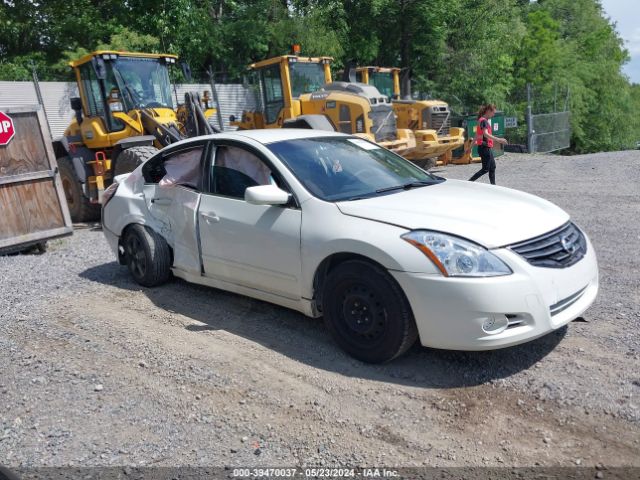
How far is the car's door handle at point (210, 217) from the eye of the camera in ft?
16.5

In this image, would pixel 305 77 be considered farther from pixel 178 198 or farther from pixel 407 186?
pixel 407 186

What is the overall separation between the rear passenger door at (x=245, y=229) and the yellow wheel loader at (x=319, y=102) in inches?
312

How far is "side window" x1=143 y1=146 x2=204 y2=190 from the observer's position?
17.9 ft

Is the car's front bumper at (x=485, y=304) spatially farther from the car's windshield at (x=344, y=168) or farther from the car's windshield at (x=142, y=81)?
the car's windshield at (x=142, y=81)

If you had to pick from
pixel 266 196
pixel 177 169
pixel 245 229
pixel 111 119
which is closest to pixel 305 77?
pixel 111 119

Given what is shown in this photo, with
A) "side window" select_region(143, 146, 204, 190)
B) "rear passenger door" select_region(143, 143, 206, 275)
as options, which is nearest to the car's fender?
"rear passenger door" select_region(143, 143, 206, 275)

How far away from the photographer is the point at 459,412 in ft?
11.4

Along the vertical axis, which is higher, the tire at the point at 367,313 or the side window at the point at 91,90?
the side window at the point at 91,90

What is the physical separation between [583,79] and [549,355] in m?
35.6

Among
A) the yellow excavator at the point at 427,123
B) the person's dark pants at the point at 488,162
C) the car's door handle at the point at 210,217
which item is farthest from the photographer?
the yellow excavator at the point at 427,123

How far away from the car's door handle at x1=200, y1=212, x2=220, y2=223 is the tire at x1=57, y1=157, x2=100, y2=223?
21.3 ft

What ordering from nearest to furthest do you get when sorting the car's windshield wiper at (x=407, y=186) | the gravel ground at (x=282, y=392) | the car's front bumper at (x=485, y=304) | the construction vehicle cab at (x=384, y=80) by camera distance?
the gravel ground at (x=282, y=392), the car's front bumper at (x=485, y=304), the car's windshield wiper at (x=407, y=186), the construction vehicle cab at (x=384, y=80)

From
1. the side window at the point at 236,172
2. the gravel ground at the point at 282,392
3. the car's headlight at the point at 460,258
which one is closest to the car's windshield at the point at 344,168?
the side window at the point at 236,172

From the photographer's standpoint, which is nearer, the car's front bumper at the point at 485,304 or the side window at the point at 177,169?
the car's front bumper at the point at 485,304
